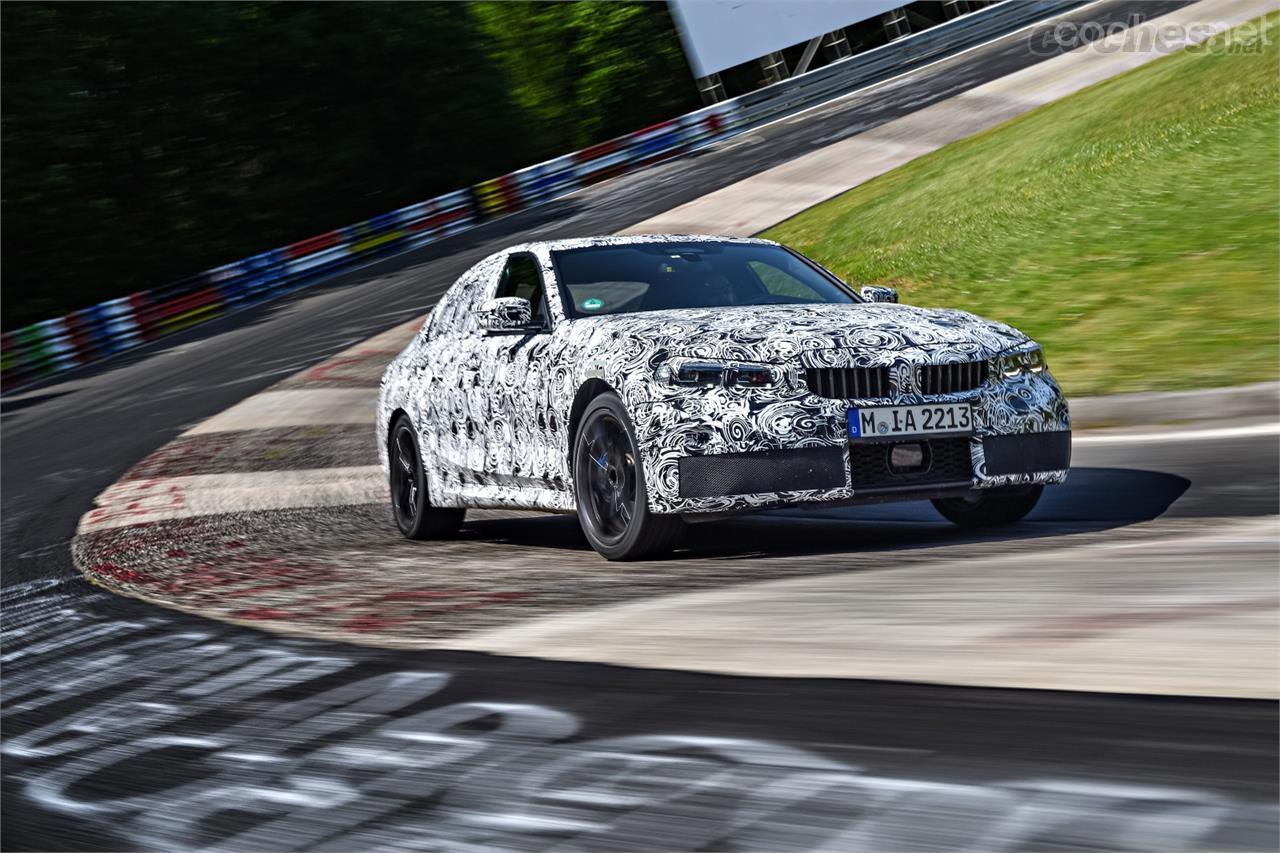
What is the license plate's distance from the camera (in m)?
6.47

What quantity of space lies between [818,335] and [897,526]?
4.97ft

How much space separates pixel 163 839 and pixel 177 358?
22.6m

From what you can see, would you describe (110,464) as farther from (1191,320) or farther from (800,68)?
(800,68)

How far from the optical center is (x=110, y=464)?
15133 mm

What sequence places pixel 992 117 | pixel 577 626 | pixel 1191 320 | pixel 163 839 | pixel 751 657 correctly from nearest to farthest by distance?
pixel 163 839 → pixel 751 657 → pixel 577 626 → pixel 1191 320 → pixel 992 117

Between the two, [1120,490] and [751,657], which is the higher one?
[751,657]

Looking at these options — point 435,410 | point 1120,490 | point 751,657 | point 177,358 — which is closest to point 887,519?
point 1120,490

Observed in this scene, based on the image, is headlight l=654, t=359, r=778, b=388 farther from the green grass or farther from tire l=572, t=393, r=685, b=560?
the green grass

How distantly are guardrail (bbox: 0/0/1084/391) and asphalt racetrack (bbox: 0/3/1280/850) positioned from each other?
21113 millimetres

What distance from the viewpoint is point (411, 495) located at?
9.30 metres

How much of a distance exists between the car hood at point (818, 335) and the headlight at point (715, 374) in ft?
0.14

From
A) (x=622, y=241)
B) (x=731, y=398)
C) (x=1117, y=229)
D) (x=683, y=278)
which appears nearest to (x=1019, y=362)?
(x=731, y=398)

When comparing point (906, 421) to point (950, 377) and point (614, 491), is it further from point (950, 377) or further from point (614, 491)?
point (614, 491)
